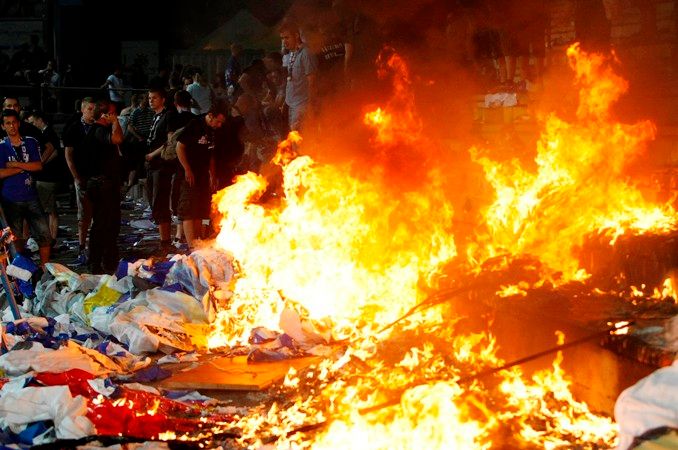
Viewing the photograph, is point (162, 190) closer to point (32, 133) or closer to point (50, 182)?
point (50, 182)

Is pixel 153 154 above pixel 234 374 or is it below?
above

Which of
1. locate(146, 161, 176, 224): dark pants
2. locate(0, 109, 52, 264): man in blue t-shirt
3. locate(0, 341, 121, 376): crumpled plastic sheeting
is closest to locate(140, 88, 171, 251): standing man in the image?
locate(146, 161, 176, 224): dark pants

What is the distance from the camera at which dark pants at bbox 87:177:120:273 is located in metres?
10.8

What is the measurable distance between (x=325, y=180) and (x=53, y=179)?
5.14m

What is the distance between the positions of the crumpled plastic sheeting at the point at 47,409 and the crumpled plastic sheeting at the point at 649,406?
3.38 metres

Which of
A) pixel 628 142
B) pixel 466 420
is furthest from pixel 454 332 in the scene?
pixel 628 142

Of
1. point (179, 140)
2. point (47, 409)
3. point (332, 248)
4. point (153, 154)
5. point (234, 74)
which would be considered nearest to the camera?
point (47, 409)

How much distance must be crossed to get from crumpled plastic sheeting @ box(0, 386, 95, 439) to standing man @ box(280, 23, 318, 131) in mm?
7832

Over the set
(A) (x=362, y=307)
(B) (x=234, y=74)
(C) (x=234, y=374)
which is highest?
(B) (x=234, y=74)

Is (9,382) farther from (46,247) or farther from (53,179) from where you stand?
(53,179)

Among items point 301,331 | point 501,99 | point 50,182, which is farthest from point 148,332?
point 50,182

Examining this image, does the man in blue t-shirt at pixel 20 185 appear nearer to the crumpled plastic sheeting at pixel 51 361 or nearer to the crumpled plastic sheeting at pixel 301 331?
the crumpled plastic sheeting at pixel 51 361

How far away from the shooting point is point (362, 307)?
777cm

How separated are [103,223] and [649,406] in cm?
867
